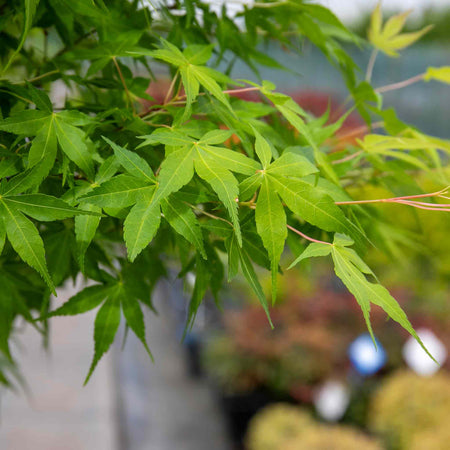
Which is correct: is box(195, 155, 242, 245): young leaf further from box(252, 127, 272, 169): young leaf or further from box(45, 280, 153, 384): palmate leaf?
box(45, 280, 153, 384): palmate leaf

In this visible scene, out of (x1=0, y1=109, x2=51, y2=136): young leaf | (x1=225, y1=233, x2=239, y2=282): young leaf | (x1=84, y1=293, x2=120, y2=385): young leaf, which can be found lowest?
(x1=84, y1=293, x2=120, y2=385): young leaf

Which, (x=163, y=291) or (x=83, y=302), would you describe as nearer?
(x=83, y=302)

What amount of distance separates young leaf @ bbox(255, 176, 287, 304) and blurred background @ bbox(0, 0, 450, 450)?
130cm

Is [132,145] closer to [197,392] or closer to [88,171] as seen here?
[88,171]

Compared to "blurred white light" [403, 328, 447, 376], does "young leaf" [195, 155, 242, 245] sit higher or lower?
higher

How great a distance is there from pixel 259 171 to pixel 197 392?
234cm

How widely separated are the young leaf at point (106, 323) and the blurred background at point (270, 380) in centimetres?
122

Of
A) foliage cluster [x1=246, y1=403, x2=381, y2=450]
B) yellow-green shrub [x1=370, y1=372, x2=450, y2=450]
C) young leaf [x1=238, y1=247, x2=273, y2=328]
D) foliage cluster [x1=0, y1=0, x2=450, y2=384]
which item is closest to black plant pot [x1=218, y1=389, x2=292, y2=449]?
foliage cluster [x1=246, y1=403, x2=381, y2=450]

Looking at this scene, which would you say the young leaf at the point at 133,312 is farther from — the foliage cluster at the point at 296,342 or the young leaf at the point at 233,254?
the foliage cluster at the point at 296,342

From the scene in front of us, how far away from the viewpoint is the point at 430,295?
2.60 meters

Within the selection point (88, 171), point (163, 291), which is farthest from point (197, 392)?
point (88, 171)

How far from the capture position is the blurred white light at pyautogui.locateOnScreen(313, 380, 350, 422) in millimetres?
1905

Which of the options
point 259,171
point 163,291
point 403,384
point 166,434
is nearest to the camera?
point 259,171

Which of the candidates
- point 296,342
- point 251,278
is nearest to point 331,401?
point 296,342
